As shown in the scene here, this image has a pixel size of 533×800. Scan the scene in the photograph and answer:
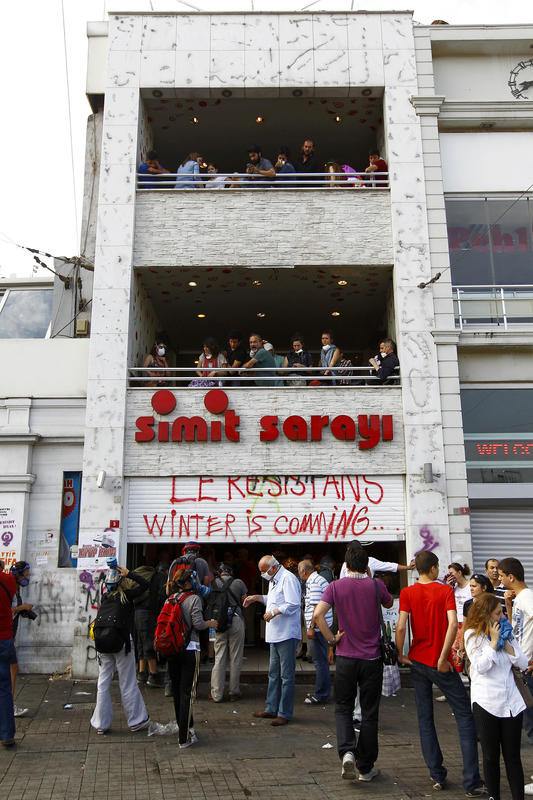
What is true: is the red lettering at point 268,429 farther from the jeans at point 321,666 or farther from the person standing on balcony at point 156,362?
the jeans at point 321,666

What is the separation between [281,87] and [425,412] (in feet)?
23.7

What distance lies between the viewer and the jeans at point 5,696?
6588mm

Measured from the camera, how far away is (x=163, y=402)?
1147 centimetres

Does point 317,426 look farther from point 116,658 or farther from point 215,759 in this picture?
point 215,759

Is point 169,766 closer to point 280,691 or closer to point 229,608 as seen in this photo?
point 280,691

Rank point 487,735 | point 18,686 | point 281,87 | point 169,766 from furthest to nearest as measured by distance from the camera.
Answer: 1. point 281,87
2. point 18,686
3. point 169,766
4. point 487,735

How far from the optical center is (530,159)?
13.2 m

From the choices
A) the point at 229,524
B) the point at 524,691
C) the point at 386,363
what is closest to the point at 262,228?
the point at 386,363

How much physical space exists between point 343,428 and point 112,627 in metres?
5.77

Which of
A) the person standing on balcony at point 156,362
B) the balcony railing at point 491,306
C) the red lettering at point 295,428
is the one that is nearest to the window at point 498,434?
the balcony railing at point 491,306

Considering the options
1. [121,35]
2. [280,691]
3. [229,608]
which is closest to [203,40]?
[121,35]

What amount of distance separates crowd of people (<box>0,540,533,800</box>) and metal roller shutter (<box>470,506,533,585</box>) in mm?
3070

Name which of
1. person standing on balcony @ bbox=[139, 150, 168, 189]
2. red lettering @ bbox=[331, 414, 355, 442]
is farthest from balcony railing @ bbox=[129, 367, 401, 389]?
person standing on balcony @ bbox=[139, 150, 168, 189]

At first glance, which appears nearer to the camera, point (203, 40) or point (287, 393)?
point (287, 393)
